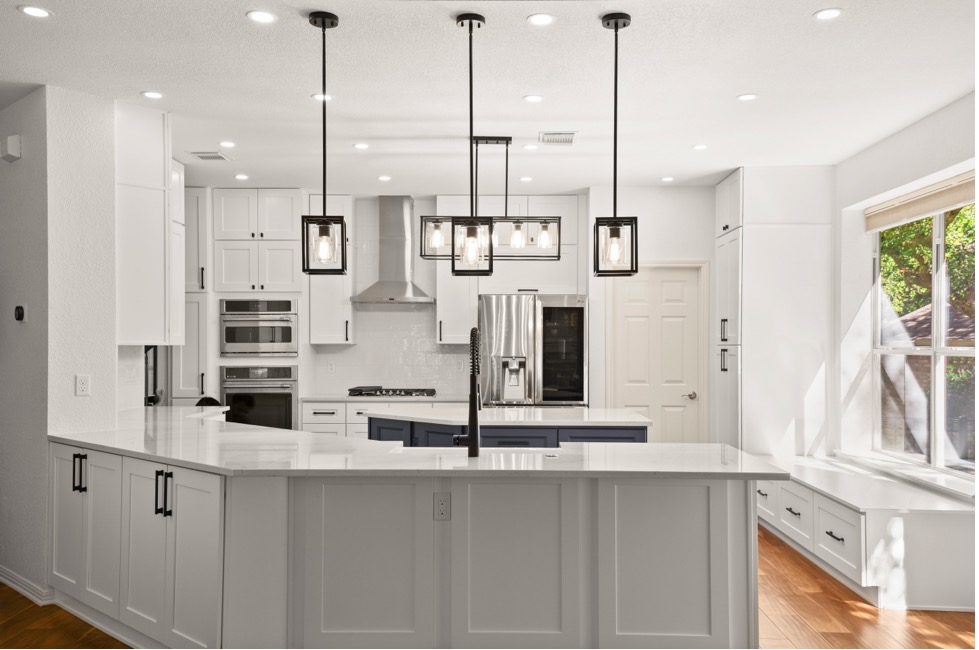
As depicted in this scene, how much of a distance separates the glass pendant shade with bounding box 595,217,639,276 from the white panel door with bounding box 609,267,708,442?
337cm

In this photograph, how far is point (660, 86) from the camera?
3770 mm

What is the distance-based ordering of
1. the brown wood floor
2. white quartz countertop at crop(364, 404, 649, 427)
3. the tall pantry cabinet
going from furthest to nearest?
the tall pantry cabinet → white quartz countertop at crop(364, 404, 649, 427) → the brown wood floor

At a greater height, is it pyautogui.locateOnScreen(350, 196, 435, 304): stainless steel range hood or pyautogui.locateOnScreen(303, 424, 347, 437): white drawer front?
pyautogui.locateOnScreen(350, 196, 435, 304): stainless steel range hood

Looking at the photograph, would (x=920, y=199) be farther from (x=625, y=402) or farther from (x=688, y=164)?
(x=625, y=402)

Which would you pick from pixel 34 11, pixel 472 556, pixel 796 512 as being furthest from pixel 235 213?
pixel 796 512

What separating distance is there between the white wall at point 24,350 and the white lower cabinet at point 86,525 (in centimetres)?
12

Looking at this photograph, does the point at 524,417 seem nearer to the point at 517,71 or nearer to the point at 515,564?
the point at 515,564

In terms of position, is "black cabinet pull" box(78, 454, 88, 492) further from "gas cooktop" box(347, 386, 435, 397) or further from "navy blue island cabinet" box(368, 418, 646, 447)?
"gas cooktop" box(347, 386, 435, 397)

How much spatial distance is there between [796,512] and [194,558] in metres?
3.66

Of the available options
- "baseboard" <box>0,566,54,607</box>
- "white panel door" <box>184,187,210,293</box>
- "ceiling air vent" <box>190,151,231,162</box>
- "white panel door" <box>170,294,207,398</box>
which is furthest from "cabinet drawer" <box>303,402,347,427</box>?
"baseboard" <box>0,566,54,607</box>

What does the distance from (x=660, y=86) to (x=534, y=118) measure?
0.83 m

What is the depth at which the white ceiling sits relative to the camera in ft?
9.71

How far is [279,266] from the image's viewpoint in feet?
21.1

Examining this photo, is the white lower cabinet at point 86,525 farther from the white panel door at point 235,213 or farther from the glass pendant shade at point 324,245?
the white panel door at point 235,213
